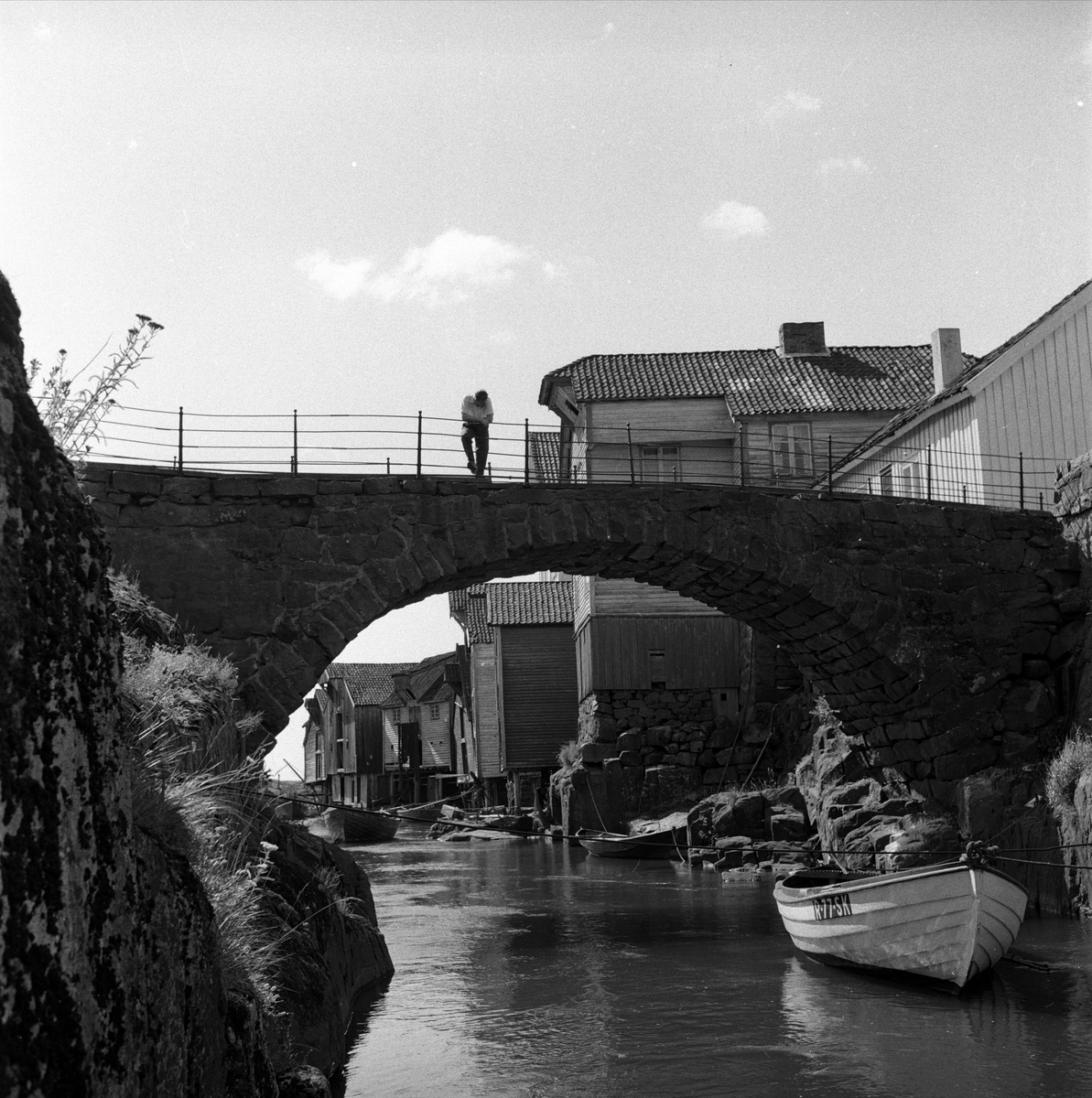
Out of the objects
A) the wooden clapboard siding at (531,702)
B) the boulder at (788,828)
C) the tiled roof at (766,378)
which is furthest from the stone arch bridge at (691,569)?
the wooden clapboard siding at (531,702)

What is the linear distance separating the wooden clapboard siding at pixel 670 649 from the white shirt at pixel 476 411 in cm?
1228

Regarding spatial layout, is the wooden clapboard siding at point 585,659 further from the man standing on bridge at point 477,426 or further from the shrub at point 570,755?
the man standing on bridge at point 477,426

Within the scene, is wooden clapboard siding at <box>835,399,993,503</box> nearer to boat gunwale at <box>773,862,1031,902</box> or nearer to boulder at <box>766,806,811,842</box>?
boulder at <box>766,806,811,842</box>

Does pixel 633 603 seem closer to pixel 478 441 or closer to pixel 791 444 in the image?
pixel 791 444

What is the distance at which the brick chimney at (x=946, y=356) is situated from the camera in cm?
2247

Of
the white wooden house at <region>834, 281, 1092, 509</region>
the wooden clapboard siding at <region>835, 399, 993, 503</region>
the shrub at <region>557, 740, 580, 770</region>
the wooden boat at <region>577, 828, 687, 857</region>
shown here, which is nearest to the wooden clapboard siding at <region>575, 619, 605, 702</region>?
the shrub at <region>557, 740, 580, 770</region>

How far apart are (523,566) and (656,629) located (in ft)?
40.8

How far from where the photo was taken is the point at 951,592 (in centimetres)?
1538

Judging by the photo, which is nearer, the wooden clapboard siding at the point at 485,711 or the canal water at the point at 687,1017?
the canal water at the point at 687,1017

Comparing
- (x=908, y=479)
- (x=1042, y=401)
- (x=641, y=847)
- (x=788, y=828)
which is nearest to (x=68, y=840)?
(x=1042, y=401)

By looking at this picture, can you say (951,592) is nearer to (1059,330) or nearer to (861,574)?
(861,574)

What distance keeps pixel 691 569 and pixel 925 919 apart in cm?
582

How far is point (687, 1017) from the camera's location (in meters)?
9.36

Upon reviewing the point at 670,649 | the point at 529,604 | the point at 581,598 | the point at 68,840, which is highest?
the point at 529,604
